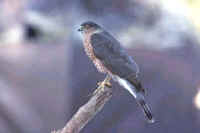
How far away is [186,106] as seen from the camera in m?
8.47

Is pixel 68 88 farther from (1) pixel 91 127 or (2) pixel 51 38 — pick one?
(2) pixel 51 38

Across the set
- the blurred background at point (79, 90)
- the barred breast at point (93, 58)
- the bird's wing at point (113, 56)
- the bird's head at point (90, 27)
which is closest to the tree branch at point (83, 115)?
the bird's wing at point (113, 56)

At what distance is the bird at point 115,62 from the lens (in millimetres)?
5469

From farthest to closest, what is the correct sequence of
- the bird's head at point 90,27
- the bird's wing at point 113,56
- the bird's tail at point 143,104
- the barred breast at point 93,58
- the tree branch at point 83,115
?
the bird's head at point 90,27, the barred breast at point 93,58, the bird's wing at point 113,56, the bird's tail at point 143,104, the tree branch at point 83,115

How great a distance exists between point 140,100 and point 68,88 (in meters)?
3.75

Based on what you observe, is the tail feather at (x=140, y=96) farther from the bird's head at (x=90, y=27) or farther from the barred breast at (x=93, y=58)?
the bird's head at (x=90, y=27)

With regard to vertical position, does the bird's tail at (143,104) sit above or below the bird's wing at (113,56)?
below

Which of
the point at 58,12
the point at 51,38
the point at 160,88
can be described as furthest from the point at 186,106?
the point at 58,12

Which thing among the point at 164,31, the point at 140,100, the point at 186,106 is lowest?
the point at 164,31

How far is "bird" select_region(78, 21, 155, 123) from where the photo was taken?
5.47 m

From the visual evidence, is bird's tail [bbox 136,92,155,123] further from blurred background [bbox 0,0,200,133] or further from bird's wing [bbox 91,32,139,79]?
blurred background [bbox 0,0,200,133]

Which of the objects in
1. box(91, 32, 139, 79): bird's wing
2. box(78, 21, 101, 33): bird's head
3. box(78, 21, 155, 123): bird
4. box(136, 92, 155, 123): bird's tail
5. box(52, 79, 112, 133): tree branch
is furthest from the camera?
box(78, 21, 101, 33): bird's head

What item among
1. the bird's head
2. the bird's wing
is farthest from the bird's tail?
the bird's head

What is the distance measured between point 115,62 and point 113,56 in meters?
0.06
